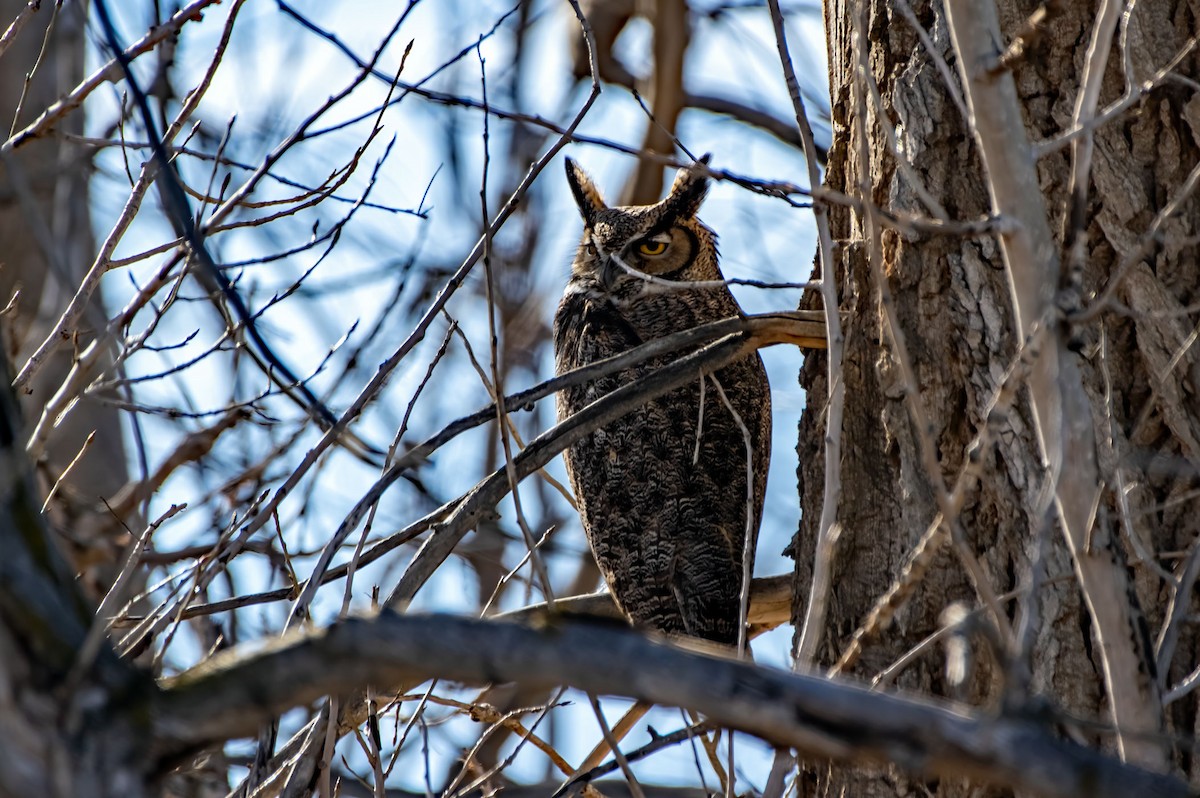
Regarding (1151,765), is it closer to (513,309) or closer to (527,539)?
(527,539)

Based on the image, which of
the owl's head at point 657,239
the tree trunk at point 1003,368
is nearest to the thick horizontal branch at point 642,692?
the tree trunk at point 1003,368

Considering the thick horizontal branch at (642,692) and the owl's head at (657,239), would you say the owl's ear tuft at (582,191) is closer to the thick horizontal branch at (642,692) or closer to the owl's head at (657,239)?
the owl's head at (657,239)

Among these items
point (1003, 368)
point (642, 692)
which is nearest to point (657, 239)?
point (1003, 368)

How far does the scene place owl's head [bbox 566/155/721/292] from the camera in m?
4.48

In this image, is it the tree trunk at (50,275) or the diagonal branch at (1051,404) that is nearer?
the diagonal branch at (1051,404)

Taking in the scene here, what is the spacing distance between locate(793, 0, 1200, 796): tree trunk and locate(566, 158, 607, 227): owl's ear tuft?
6.96 ft

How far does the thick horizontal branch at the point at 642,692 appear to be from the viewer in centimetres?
117

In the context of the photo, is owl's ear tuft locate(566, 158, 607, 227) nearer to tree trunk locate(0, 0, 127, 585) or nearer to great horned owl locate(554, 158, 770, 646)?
great horned owl locate(554, 158, 770, 646)

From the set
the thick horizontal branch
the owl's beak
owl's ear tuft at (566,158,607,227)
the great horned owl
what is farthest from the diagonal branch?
owl's ear tuft at (566,158,607,227)

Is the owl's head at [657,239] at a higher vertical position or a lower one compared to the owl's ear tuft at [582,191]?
lower

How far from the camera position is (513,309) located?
28.0 ft

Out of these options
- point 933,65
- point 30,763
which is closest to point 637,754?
point 30,763

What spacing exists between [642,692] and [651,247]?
11.2ft

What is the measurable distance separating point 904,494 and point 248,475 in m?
2.48
